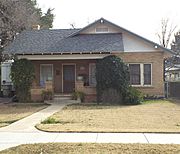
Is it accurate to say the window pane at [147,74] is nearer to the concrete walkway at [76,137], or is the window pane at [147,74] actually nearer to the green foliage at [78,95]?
the green foliage at [78,95]

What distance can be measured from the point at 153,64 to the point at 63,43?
7.27 m

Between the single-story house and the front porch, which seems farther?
the single-story house

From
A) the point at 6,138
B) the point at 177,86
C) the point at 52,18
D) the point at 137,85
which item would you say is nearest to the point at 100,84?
the point at 137,85

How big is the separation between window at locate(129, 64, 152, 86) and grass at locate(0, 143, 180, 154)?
677 inches

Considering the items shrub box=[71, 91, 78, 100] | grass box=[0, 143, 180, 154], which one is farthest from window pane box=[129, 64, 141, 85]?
grass box=[0, 143, 180, 154]

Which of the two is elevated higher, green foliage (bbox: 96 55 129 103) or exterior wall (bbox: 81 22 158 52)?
exterior wall (bbox: 81 22 158 52)

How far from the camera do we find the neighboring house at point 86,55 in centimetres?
2531

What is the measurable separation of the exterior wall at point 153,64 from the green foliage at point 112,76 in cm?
222

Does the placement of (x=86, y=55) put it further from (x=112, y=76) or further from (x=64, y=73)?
(x=64, y=73)

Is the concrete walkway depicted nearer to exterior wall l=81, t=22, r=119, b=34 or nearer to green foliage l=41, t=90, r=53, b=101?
green foliage l=41, t=90, r=53, b=101

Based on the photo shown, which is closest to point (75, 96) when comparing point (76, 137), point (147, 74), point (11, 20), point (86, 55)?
point (86, 55)

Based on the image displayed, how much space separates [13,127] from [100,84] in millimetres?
11721

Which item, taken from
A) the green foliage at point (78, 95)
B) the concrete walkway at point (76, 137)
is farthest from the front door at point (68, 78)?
the concrete walkway at point (76, 137)

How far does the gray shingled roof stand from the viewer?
25.5m
